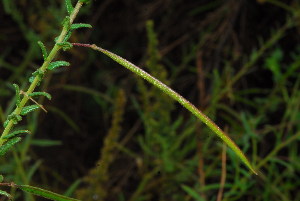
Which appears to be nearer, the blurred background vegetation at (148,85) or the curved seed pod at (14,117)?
the curved seed pod at (14,117)

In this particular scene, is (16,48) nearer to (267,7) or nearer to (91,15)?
(91,15)

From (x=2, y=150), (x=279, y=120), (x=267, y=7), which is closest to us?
(x=2, y=150)

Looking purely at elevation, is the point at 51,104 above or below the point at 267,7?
below

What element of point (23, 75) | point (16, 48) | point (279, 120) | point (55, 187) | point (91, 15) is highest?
point (91, 15)

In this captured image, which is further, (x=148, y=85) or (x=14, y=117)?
(x=148, y=85)

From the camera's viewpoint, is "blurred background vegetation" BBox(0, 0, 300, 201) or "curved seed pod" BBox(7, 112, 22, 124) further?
"blurred background vegetation" BBox(0, 0, 300, 201)

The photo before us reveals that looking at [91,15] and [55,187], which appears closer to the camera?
[55,187]

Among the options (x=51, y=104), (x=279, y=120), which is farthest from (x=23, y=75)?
(x=279, y=120)

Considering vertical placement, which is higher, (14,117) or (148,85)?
(148,85)
